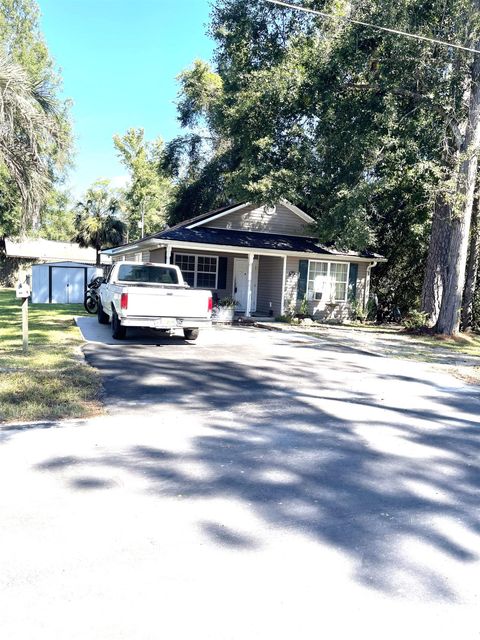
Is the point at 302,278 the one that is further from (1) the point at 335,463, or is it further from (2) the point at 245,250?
(1) the point at 335,463

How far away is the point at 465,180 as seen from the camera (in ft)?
49.6

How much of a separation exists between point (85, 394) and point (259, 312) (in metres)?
15.2

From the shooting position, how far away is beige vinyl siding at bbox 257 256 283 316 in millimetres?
20984

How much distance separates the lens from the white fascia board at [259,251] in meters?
18.0

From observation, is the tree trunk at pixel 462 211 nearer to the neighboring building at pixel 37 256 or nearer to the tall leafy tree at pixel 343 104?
the tall leafy tree at pixel 343 104

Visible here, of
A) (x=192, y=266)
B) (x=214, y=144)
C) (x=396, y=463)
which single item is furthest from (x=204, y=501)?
(x=214, y=144)

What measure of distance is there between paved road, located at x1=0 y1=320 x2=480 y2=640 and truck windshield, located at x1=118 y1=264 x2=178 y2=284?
657 cm

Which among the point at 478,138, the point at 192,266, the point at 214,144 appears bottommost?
the point at 192,266

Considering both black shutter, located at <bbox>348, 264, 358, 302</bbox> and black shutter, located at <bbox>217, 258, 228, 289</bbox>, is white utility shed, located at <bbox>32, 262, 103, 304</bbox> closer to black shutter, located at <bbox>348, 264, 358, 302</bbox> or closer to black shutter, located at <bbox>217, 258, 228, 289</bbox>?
black shutter, located at <bbox>217, 258, 228, 289</bbox>

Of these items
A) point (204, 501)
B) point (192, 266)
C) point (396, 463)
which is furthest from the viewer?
point (192, 266)

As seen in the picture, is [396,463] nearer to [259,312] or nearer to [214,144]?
[259,312]

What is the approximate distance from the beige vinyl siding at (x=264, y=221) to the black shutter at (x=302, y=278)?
1.80m

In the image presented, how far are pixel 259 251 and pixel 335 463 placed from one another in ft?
48.6

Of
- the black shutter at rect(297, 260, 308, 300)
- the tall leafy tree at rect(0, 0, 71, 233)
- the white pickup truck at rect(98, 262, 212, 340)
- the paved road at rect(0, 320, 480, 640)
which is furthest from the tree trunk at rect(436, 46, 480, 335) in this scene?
the tall leafy tree at rect(0, 0, 71, 233)
